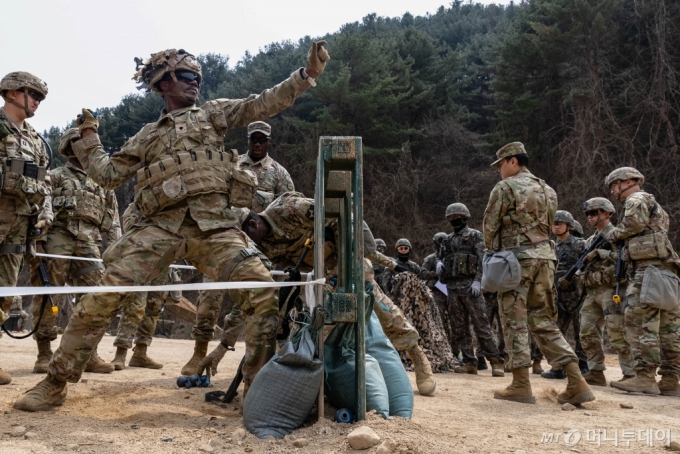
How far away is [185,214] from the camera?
419 centimetres

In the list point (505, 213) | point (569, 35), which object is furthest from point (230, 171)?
point (569, 35)

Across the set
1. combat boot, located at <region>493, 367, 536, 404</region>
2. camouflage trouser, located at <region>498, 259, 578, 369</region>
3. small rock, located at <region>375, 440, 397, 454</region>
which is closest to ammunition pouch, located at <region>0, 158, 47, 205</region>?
small rock, located at <region>375, 440, 397, 454</region>

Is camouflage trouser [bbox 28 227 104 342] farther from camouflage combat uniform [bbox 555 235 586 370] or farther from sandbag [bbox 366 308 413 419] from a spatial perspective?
camouflage combat uniform [bbox 555 235 586 370]

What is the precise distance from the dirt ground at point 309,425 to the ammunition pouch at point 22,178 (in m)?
1.52

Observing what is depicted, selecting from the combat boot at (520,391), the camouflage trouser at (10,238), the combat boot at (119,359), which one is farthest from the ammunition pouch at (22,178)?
the combat boot at (520,391)

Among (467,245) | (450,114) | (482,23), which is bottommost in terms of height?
(467,245)

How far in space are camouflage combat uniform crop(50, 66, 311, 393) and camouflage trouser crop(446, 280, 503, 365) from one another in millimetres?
4885

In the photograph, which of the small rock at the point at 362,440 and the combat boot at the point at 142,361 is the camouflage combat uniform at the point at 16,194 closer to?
the combat boot at the point at 142,361

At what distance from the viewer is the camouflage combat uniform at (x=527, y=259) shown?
539 cm

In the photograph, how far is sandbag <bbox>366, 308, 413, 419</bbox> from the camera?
370cm

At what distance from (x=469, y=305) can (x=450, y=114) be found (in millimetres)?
17048

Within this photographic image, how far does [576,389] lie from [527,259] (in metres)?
1.12

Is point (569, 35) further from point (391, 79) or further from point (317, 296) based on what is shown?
point (317, 296)

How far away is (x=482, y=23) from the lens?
118 ft
